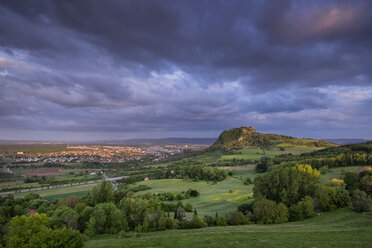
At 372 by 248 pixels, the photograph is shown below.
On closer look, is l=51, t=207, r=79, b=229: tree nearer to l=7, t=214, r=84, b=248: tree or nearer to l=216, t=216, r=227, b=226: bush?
l=7, t=214, r=84, b=248: tree

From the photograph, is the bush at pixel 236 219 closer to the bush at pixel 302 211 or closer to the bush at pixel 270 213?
the bush at pixel 270 213

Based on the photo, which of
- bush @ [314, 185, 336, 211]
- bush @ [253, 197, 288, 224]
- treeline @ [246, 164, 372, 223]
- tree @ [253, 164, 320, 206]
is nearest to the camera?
bush @ [253, 197, 288, 224]

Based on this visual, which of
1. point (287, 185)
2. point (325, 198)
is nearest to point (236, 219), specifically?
point (287, 185)

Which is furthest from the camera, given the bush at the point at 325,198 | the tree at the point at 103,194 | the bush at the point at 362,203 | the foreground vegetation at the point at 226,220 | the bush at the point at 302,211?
the tree at the point at 103,194

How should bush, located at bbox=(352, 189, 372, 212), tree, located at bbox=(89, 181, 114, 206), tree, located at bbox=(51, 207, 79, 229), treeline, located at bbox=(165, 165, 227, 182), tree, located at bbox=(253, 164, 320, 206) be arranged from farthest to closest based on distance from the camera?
treeline, located at bbox=(165, 165, 227, 182), tree, located at bbox=(89, 181, 114, 206), tree, located at bbox=(253, 164, 320, 206), tree, located at bbox=(51, 207, 79, 229), bush, located at bbox=(352, 189, 372, 212)

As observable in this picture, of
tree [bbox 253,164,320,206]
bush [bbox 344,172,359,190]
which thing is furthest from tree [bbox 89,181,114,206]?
bush [bbox 344,172,359,190]

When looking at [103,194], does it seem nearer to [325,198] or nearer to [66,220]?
[66,220]

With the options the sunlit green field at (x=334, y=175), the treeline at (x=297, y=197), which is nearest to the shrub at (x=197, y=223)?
the treeline at (x=297, y=197)

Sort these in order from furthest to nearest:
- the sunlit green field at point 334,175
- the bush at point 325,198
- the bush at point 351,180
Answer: the sunlit green field at point 334,175
the bush at point 351,180
the bush at point 325,198

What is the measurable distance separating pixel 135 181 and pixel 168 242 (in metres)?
98.8

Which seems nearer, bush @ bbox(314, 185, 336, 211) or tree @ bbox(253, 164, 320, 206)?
bush @ bbox(314, 185, 336, 211)

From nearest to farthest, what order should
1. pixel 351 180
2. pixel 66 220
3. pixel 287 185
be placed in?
pixel 66 220
pixel 287 185
pixel 351 180

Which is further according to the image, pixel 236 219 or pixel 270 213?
pixel 236 219

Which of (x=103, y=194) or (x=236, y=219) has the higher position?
(x=236, y=219)
